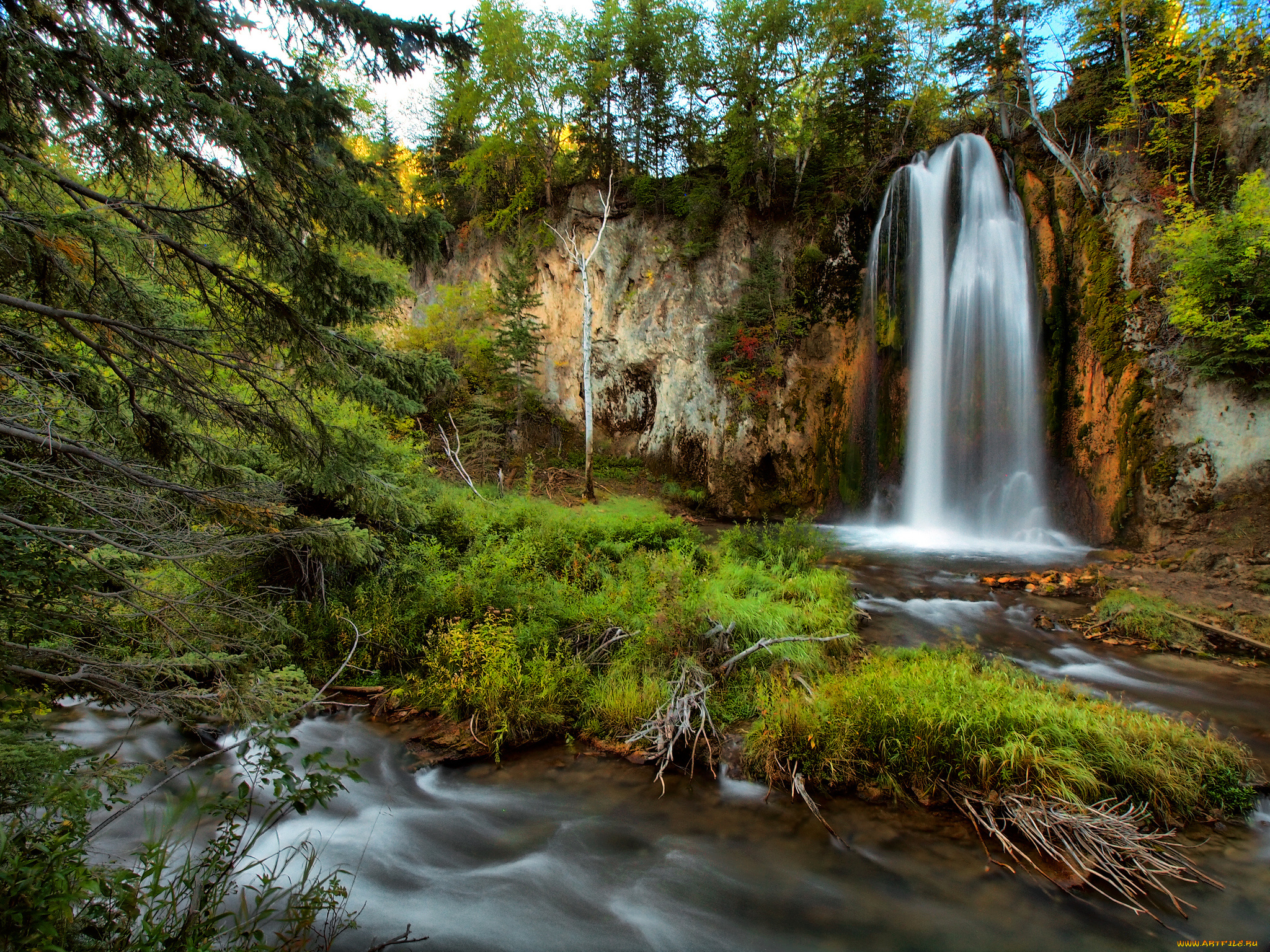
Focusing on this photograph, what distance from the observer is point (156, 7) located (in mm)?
3311

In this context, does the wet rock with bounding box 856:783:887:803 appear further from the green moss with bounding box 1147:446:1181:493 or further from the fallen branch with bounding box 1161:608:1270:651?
the green moss with bounding box 1147:446:1181:493

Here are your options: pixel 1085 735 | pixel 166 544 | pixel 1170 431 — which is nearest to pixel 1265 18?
pixel 1170 431

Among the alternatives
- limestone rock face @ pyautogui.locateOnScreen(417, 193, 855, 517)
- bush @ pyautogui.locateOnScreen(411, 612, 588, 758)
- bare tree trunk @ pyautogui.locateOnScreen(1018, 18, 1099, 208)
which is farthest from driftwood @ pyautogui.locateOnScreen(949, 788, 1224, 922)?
bare tree trunk @ pyautogui.locateOnScreen(1018, 18, 1099, 208)

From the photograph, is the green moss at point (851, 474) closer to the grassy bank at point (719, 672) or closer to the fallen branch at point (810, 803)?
the grassy bank at point (719, 672)

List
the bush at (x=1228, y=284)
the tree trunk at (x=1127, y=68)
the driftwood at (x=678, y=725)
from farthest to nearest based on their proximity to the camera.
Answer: the tree trunk at (x=1127, y=68), the bush at (x=1228, y=284), the driftwood at (x=678, y=725)

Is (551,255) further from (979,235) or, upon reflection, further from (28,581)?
(28,581)

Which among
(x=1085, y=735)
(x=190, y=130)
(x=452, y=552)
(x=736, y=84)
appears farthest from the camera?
(x=736, y=84)

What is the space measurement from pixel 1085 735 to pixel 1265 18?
1319cm

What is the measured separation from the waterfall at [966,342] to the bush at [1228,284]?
324 centimetres

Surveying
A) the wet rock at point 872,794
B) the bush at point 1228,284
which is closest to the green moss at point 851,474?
the bush at point 1228,284

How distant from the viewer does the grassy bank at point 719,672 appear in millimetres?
4340

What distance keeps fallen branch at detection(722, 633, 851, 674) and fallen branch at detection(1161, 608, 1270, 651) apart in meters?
4.74

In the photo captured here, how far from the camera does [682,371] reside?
1861cm

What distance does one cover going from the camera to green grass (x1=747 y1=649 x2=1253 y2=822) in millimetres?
4160
